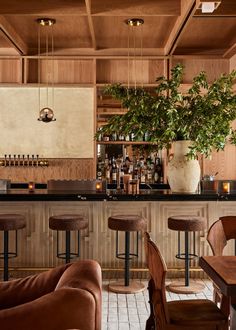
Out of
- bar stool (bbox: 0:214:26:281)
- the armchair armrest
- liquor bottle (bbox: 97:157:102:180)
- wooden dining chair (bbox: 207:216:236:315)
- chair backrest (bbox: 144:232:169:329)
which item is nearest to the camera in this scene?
the armchair armrest

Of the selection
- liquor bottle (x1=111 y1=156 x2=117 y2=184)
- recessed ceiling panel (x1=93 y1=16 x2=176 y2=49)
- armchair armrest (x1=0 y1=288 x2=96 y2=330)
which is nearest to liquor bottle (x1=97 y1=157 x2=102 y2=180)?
liquor bottle (x1=111 y1=156 x2=117 y2=184)

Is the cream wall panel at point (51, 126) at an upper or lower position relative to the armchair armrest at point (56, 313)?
upper

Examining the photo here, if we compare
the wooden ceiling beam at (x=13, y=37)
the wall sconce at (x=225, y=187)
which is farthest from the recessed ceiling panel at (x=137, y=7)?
the wall sconce at (x=225, y=187)

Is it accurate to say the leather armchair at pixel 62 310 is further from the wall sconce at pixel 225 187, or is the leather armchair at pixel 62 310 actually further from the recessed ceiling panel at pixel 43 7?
the recessed ceiling panel at pixel 43 7

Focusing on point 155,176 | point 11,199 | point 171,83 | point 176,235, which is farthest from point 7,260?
point 155,176

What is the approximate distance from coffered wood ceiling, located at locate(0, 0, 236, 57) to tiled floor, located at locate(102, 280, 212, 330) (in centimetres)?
287

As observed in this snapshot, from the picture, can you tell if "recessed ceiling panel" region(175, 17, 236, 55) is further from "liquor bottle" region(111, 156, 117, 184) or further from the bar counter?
the bar counter

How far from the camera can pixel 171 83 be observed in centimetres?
467

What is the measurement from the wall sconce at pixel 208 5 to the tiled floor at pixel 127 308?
9.06 feet

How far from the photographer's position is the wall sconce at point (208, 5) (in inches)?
175

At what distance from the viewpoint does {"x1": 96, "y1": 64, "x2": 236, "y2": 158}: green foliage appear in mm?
4559

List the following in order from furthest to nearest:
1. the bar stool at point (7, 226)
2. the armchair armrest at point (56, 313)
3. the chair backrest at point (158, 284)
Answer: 1. the bar stool at point (7, 226)
2. the chair backrest at point (158, 284)
3. the armchair armrest at point (56, 313)

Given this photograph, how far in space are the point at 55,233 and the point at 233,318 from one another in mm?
2736

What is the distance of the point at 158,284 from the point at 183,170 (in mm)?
2445
